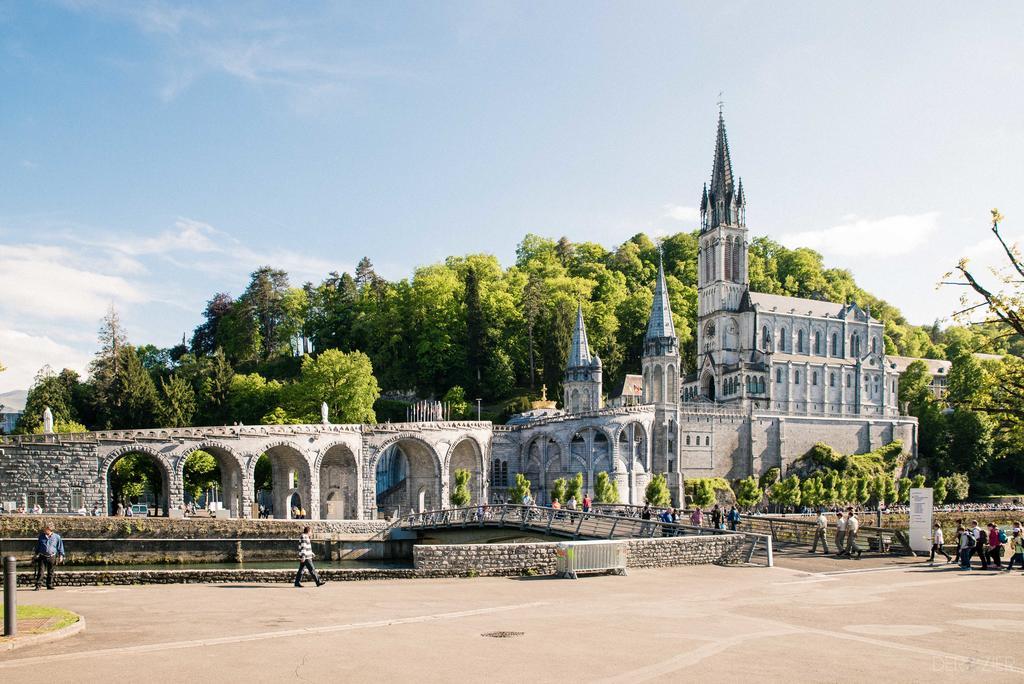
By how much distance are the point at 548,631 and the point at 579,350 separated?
58635mm

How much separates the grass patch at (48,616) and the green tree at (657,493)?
4953 cm

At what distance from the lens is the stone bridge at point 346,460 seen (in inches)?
1697

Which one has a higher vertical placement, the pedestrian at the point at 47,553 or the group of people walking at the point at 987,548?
the pedestrian at the point at 47,553

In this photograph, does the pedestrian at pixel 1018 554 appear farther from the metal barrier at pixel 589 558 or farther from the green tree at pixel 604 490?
the green tree at pixel 604 490

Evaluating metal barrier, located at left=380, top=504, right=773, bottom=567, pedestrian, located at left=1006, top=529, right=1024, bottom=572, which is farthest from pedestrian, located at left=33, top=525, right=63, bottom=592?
Answer: pedestrian, located at left=1006, top=529, right=1024, bottom=572

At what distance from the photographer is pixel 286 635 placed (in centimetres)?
1353

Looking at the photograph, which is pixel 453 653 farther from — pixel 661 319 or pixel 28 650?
pixel 661 319

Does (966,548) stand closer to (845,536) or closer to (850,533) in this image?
(850,533)

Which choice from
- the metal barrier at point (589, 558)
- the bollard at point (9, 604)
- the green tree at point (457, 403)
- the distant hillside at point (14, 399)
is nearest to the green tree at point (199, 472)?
the green tree at point (457, 403)

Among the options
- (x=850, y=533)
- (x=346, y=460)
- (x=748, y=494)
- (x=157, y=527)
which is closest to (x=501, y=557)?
(x=850, y=533)

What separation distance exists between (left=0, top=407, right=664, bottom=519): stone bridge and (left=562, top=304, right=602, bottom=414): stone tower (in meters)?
4.77

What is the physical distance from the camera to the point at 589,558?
70.9 ft

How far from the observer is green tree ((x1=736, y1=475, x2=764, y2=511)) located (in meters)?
69.5

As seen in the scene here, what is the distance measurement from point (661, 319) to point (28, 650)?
5991 cm
